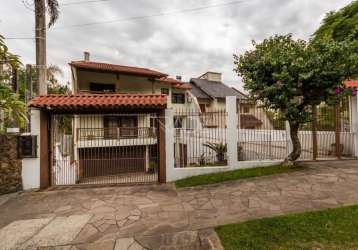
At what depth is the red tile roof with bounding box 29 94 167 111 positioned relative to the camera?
6562 millimetres

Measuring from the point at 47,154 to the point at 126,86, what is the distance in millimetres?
13085

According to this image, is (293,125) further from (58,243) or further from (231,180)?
(58,243)

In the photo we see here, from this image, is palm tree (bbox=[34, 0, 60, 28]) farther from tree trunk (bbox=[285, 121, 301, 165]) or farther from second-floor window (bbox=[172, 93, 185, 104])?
second-floor window (bbox=[172, 93, 185, 104])

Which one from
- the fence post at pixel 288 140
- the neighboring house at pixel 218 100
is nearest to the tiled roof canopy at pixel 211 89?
the neighboring house at pixel 218 100

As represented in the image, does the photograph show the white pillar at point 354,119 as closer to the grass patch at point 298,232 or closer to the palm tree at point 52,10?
the grass patch at point 298,232

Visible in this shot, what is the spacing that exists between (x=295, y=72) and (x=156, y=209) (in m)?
5.65

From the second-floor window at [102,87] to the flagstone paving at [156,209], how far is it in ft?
42.5

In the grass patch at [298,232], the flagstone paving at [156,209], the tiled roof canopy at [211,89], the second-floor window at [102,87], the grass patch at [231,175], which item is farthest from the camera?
the tiled roof canopy at [211,89]

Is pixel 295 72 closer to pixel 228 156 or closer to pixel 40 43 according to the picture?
pixel 228 156

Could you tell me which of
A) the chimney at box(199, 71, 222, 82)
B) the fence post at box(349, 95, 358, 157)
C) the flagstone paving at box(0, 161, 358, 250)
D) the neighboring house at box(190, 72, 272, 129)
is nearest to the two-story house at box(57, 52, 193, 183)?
the flagstone paving at box(0, 161, 358, 250)

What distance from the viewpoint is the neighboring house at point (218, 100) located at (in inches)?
315

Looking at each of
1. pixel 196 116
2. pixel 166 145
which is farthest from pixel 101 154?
pixel 196 116

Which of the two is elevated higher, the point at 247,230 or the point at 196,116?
the point at 196,116

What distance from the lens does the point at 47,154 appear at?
6.84 m
